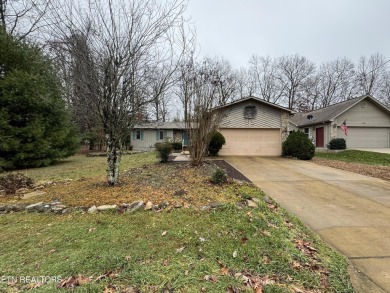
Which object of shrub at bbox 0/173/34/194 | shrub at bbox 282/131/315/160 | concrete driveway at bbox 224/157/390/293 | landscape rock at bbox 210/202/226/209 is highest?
shrub at bbox 282/131/315/160

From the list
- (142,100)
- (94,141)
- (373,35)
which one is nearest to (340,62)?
(373,35)

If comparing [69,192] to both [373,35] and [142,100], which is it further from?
[373,35]

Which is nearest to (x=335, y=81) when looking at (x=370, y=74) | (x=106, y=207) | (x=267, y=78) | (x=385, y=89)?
(x=370, y=74)

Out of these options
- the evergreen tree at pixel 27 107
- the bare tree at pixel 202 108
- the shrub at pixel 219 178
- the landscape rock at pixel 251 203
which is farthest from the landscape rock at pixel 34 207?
the evergreen tree at pixel 27 107

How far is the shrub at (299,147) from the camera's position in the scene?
12188mm

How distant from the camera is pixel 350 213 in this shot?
399 cm

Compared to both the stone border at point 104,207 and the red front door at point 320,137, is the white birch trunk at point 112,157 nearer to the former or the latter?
the stone border at point 104,207

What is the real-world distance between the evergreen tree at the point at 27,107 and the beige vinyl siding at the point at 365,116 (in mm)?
20854

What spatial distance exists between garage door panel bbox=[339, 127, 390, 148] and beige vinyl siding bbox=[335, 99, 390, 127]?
435mm

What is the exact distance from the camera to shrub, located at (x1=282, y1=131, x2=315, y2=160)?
480 inches

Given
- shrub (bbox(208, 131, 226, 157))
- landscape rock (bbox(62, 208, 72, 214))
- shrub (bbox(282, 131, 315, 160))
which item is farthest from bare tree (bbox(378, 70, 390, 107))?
landscape rock (bbox(62, 208, 72, 214))

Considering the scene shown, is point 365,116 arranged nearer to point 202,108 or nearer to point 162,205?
point 202,108

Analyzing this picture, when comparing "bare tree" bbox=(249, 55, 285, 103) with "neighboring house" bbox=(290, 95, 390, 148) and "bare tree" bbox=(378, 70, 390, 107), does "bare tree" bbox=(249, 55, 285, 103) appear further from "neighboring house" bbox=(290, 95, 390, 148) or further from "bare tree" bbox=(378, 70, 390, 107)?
"neighboring house" bbox=(290, 95, 390, 148)

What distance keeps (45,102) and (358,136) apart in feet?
74.6
